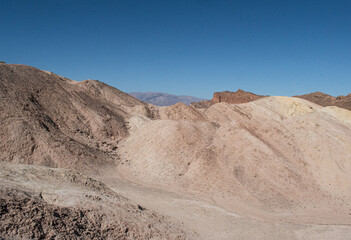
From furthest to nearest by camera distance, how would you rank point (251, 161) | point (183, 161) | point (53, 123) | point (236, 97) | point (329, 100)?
point (329, 100)
point (236, 97)
point (53, 123)
point (183, 161)
point (251, 161)

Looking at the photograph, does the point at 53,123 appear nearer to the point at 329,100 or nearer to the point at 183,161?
the point at 183,161

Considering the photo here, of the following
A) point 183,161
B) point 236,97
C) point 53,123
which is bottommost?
point 183,161

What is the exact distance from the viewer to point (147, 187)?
1435 centimetres

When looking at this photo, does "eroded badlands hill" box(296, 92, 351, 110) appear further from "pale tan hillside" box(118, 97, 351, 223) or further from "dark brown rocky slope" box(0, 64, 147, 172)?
"dark brown rocky slope" box(0, 64, 147, 172)

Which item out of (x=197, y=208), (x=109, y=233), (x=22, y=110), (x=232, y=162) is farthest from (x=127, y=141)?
(x=109, y=233)

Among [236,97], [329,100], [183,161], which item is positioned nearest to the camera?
[183,161]

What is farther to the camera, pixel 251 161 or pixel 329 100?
pixel 329 100

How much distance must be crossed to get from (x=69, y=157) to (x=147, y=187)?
18.6 ft

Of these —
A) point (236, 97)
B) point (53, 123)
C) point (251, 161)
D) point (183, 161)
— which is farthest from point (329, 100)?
point (53, 123)

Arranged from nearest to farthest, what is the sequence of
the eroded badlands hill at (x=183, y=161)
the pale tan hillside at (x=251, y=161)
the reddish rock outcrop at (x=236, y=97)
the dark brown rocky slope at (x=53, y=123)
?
the eroded badlands hill at (x=183, y=161) → the pale tan hillside at (x=251, y=161) → the dark brown rocky slope at (x=53, y=123) → the reddish rock outcrop at (x=236, y=97)

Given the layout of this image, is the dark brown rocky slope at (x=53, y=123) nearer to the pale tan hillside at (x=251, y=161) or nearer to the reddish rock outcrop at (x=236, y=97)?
the pale tan hillside at (x=251, y=161)

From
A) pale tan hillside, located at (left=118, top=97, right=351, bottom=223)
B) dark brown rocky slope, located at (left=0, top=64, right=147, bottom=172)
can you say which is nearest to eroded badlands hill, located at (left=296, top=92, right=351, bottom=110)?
pale tan hillside, located at (left=118, top=97, right=351, bottom=223)

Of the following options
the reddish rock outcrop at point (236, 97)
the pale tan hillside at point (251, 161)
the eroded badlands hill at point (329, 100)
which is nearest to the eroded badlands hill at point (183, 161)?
the pale tan hillside at point (251, 161)

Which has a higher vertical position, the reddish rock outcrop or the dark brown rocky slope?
the reddish rock outcrop
